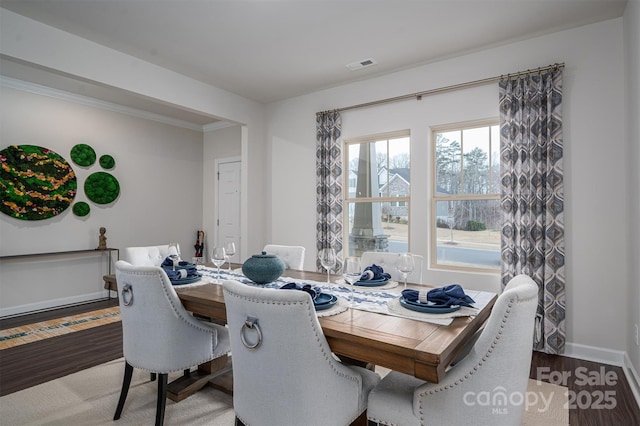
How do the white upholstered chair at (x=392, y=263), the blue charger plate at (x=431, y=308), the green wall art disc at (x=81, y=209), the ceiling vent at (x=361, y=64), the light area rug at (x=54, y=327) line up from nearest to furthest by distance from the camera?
1. the blue charger plate at (x=431, y=308)
2. the white upholstered chair at (x=392, y=263)
3. the light area rug at (x=54, y=327)
4. the ceiling vent at (x=361, y=64)
5. the green wall art disc at (x=81, y=209)

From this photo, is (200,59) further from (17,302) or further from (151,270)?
(17,302)

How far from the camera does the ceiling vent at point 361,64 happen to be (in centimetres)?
376

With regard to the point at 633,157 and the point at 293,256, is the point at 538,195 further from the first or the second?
the point at 293,256

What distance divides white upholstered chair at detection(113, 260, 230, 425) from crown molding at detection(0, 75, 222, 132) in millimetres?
3836

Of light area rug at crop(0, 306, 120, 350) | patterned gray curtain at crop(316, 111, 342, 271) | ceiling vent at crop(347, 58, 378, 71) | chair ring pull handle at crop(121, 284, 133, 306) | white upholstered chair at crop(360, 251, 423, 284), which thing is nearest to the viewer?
chair ring pull handle at crop(121, 284, 133, 306)

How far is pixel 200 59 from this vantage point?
3.71 m

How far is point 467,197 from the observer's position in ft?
12.0

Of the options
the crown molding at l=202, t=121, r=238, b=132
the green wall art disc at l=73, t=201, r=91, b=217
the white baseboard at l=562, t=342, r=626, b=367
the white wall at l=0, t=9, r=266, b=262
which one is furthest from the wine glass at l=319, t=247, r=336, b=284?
the crown molding at l=202, t=121, r=238, b=132

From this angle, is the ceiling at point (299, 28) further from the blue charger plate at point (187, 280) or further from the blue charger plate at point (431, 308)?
the blue charger plate at point (431, 308)

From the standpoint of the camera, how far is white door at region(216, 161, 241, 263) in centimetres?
595

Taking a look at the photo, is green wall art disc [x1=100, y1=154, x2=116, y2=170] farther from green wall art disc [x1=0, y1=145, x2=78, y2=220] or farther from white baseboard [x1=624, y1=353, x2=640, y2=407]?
white baseboard [x1=624, y1=353, x2=640, y2=407]

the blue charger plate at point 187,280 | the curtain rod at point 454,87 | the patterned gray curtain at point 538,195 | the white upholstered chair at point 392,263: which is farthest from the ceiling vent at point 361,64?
the blue charger plate at point 187,280

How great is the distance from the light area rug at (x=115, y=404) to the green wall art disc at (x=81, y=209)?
109 inches

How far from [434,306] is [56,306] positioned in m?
5.01
